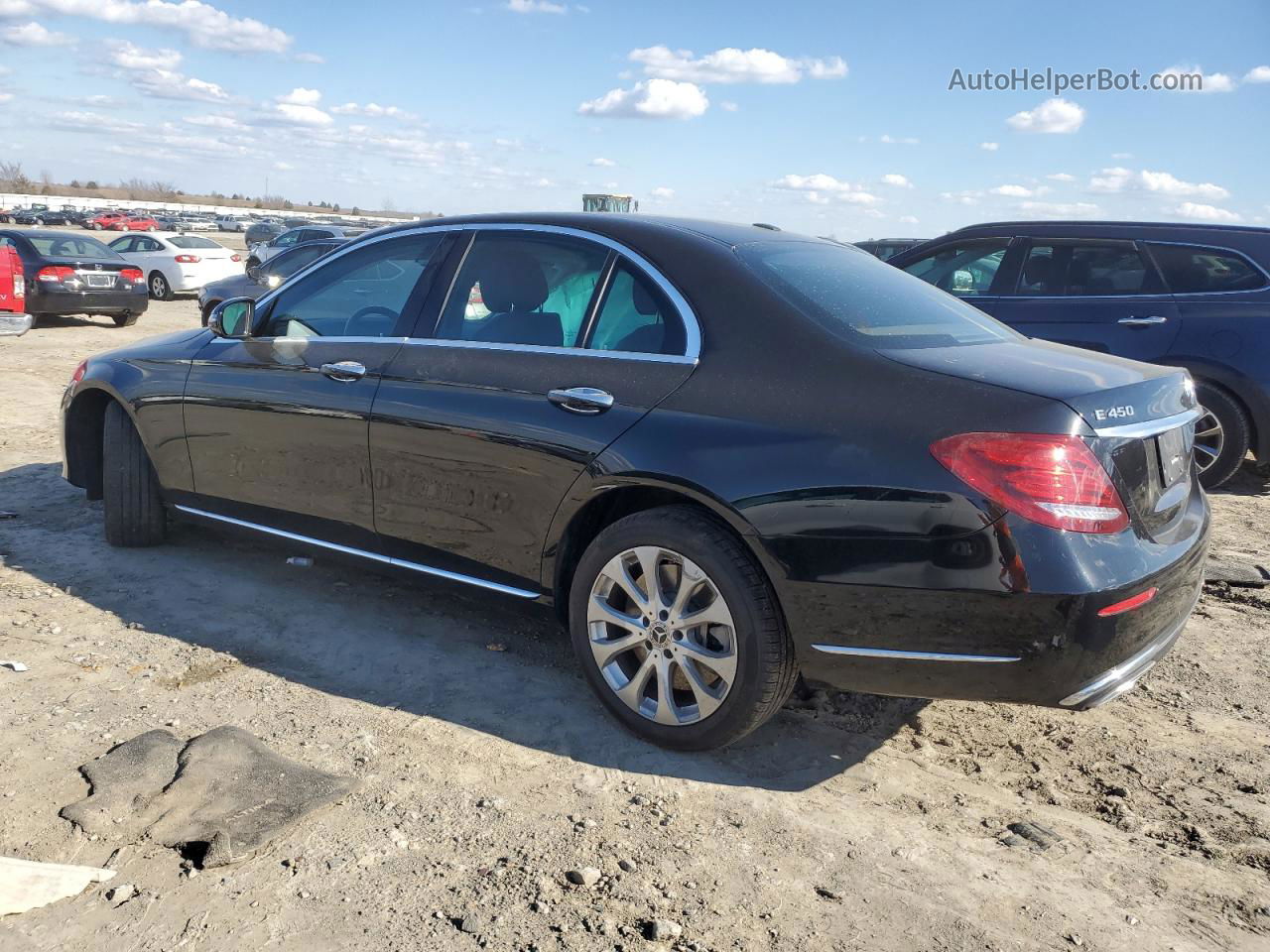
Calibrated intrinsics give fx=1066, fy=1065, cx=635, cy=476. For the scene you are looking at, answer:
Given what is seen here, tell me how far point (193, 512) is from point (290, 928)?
2.95 metres

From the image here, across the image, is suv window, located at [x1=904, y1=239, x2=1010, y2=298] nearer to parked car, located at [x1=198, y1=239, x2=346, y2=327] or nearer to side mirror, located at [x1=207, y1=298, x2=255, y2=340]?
side mirror, located at [x1=207, y1=298, x2=255, y2=340]

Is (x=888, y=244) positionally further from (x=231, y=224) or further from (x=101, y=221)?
(x=231, y=224)

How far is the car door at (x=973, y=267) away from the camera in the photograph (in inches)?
309

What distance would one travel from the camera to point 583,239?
12.7 ft

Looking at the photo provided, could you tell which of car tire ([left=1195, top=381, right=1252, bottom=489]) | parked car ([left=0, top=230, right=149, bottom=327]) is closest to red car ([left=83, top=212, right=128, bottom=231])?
parked car ([left=0, top=230, right=149, bottom=327])

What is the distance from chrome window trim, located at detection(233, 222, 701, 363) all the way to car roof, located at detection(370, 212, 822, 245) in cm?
2

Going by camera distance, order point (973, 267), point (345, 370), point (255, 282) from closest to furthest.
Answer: point (345, 370) → point (973, 267) → point (255, 282)

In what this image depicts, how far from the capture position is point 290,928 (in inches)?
98.5

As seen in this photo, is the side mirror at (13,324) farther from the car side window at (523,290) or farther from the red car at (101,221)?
the red car at (101,221)

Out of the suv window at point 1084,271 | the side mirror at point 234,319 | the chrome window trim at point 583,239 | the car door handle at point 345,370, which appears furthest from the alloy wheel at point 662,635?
the suv window at point 1084,271

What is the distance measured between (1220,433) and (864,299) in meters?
4.75

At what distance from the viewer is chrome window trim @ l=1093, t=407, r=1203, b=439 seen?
2.92 meters

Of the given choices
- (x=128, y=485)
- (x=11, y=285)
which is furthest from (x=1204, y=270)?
(x=11, y=285)

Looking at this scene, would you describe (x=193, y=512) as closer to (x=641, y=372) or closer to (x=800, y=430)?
(x=641, y=372)
